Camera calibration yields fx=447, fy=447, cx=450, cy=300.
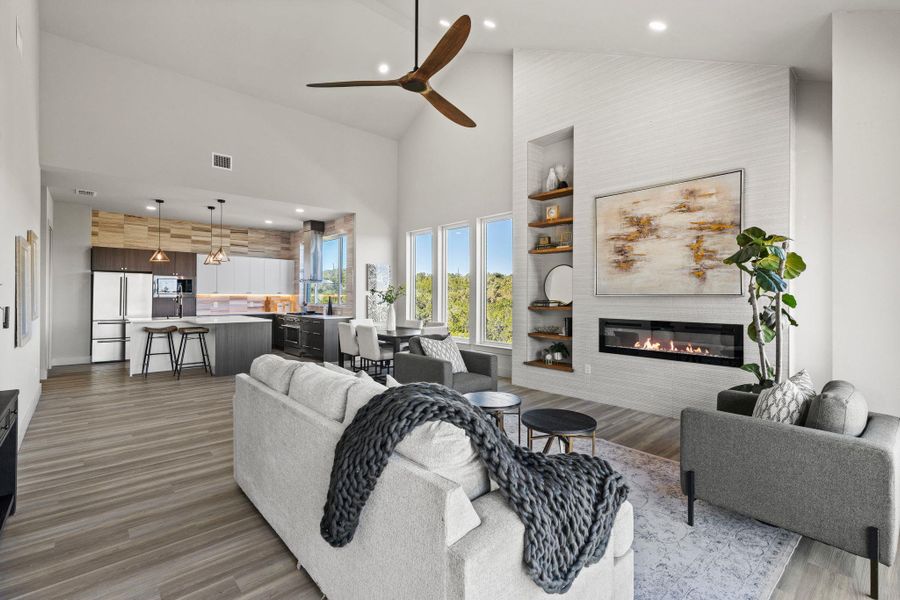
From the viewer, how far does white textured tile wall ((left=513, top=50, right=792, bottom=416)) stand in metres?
3.90

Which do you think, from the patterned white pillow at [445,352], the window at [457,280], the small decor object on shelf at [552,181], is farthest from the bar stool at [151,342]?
the small decor object on shelf at [552,181]

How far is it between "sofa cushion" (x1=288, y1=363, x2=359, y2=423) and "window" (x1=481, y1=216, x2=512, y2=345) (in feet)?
15.1

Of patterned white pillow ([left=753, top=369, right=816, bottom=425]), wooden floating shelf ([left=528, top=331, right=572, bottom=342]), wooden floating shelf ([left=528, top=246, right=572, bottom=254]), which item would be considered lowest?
patterned white pillow ([left=753, top=369, right=816, bottom=425])

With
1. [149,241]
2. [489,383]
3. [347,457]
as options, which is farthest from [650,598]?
[149,241]

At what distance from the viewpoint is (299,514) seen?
1.92m

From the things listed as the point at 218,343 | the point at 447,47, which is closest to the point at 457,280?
the point at 218,343

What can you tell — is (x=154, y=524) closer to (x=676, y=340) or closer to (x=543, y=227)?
(x=676, y=340)

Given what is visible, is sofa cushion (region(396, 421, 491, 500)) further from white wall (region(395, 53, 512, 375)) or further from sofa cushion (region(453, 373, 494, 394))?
A: white wall (region(395, 53, 512, 375))

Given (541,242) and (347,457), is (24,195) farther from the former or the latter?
(541,242)

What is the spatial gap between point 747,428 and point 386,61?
21.3 ft

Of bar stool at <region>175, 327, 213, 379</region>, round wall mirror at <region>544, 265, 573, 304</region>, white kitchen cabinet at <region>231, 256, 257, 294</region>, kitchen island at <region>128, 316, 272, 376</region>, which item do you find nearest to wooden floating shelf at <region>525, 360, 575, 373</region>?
round wall mirror at <region>544, 265, 573, 304</region>

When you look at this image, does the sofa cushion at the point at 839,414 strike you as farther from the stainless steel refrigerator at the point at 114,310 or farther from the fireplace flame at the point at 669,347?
the stainless steel refrigerator at the point at 114,310

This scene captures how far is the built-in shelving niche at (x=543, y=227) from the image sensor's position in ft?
18.5

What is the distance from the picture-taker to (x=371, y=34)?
6.12 meters
